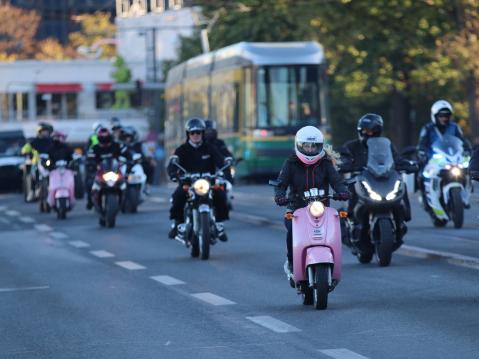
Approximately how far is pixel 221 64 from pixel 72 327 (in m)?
31.5

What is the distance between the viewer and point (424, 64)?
54.5 metres

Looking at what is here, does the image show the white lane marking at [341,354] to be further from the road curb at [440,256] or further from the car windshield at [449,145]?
the car windshield at [449,145]

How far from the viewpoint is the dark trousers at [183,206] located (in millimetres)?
19062

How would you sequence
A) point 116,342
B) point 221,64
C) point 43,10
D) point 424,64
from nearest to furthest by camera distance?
point 116,342 < point 221,64 < point 424,64 < point 43,10

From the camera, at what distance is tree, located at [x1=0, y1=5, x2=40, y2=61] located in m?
122

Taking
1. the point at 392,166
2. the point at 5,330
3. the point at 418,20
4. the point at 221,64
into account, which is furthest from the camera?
the point at 418,20

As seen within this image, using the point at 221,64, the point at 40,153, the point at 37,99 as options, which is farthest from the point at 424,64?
the point at 37,99

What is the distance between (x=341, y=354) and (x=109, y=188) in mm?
15637

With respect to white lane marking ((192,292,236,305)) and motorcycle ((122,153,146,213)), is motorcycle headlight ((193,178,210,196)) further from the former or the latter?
motorcycle ((122,153,146,213))

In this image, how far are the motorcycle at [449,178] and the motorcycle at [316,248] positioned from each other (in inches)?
355

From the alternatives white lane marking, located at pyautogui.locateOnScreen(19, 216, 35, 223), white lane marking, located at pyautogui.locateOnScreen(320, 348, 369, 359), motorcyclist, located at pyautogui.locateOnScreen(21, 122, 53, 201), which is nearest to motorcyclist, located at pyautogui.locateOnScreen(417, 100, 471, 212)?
white lane marking, located at pyautogui.locateOnScreen(19, 216, 35, 223)

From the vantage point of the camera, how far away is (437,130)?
21938 millimetres

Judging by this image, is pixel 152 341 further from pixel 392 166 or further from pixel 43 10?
pixel 43 10

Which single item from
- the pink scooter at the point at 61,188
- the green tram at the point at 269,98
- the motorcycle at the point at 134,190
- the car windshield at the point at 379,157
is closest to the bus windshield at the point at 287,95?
the green tram at the point at 269,98
